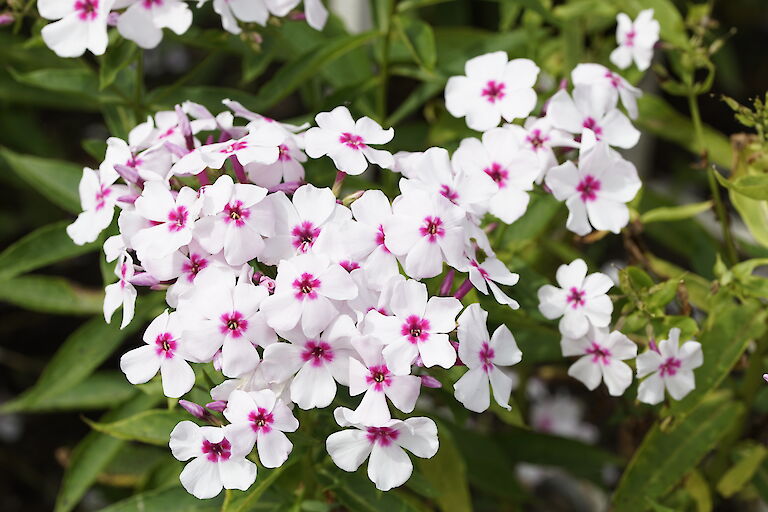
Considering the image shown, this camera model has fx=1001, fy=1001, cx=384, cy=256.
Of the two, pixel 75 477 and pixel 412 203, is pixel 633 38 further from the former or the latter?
pixel 75 477

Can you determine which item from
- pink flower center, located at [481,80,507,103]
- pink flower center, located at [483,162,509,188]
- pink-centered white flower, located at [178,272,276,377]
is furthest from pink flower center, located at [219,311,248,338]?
pink flower center, located at [481,80,507,103]

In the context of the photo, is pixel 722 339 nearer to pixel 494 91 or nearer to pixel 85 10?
pixel 494 91

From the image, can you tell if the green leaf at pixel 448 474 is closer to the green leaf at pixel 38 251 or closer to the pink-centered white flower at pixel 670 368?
the pink-centered white flower at pixel 670 368

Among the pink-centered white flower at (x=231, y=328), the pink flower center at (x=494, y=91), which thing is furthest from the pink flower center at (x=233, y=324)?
the pink flower center at (x=494, y=91)

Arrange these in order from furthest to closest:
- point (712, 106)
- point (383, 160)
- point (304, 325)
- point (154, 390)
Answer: point (712, 106) < point (154, 390) < point (383, 160) < point (304, 325)

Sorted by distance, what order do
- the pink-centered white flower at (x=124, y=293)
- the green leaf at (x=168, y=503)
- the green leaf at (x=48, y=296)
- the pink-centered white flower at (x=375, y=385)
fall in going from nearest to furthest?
the pink-centered white flower at (x=375, y=385), the pink-centered white flower at (x=124, y=293), the green leaf at (x=168, y=503), the green leaf at (x=48, y=296)

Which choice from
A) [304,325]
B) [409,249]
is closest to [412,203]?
[409,249]

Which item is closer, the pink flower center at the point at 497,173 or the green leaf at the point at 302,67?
the pink flower center at the point at 497,173

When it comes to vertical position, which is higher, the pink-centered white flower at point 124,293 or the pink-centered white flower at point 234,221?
the pink-centered white flower at point 234,221
